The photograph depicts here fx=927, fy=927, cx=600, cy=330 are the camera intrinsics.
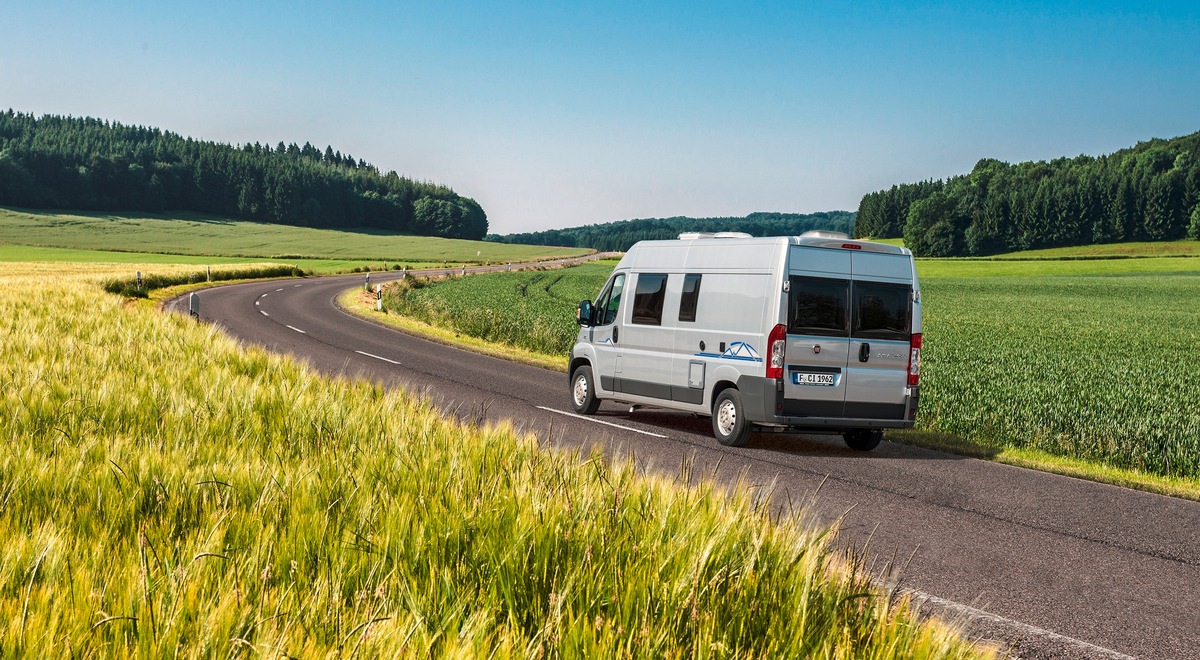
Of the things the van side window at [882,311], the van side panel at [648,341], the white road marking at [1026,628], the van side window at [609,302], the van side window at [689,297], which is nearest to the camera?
the white road marking at [1026,628]

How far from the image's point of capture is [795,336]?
11602 mm

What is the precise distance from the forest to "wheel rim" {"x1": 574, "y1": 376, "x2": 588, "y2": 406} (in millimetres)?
143411

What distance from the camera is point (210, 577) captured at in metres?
2.76

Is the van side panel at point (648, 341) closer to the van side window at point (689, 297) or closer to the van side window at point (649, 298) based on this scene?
the van side window at point (649, 298)

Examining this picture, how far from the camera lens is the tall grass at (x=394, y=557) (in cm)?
247

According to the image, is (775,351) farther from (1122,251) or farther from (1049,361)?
(1122,251)

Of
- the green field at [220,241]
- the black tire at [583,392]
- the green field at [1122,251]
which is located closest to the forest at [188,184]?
the green field at [220,241]

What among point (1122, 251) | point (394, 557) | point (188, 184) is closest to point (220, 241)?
point (188, 184)

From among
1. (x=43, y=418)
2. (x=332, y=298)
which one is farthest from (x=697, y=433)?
(x=332, y=298)

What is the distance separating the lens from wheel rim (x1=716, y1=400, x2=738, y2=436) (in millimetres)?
12000

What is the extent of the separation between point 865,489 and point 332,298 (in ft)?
127

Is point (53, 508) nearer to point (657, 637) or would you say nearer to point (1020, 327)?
point (657, 637)

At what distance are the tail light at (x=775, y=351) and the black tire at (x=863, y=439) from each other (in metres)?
1.78

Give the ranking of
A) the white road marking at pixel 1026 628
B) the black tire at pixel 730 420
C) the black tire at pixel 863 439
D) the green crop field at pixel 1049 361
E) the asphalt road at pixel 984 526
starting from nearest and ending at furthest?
the white road marking at pixel 1026 628, the asphalt road at pixel 984 526, the black tire at pixel 730 420, the black tire at pixel 863 439, the green crop field at pixel 1049 361
